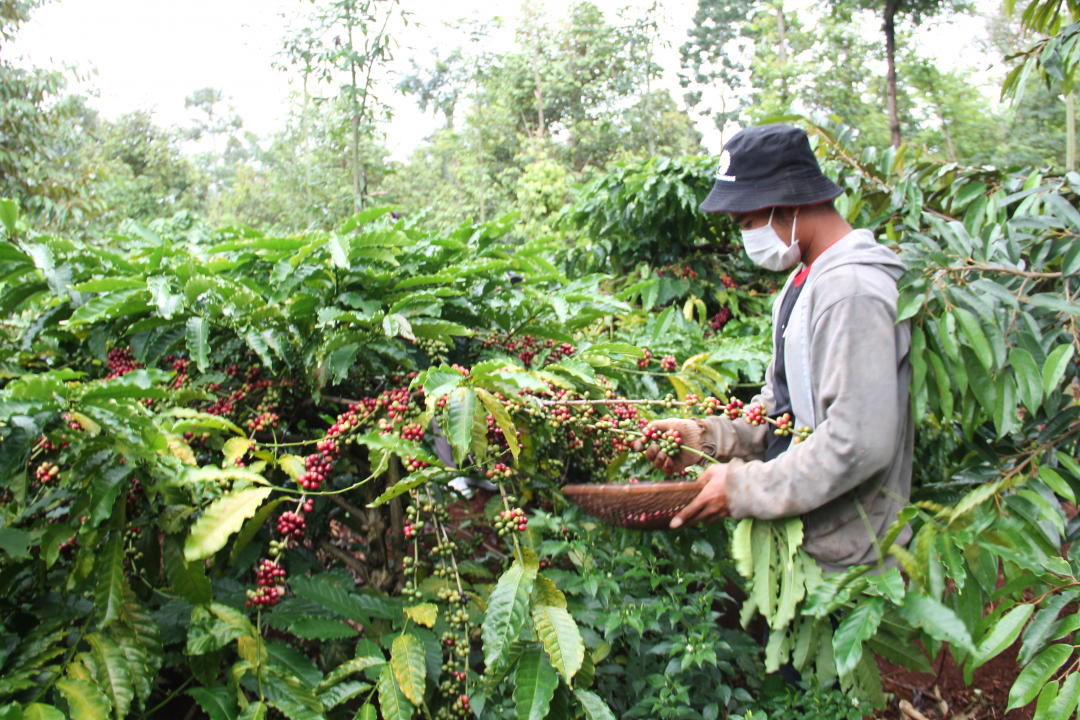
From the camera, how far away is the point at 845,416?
1.32 meters

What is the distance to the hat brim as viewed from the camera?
1.54 meters

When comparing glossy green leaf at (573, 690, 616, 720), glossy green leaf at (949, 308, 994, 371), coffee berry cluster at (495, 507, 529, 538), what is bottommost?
glossy green leaf at (573, 690, 616, 720)

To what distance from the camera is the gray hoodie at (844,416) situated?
52.2 inches

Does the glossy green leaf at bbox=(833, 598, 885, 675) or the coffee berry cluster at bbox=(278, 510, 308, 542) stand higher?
the coffee berry cluster at bbox=(278, 510, 308, 542)

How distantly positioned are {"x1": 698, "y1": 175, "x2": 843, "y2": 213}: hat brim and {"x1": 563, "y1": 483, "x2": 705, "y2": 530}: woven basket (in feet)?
2.03

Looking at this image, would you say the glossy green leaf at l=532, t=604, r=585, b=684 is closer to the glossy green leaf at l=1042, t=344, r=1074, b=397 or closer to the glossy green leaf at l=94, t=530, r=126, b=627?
the glossy green leaf at l=94, t=530, r=126, b=627

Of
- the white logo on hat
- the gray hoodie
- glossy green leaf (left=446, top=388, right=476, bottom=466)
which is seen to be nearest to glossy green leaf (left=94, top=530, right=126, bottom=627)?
glossy green leaf (left=446, top=388, right=476, bottom=466)

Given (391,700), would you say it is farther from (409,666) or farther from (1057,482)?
(1057,482)

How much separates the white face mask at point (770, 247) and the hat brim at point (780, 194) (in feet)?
0.22

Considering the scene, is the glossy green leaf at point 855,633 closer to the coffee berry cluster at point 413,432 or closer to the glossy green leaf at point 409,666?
the glossy green leaf at point 409,666

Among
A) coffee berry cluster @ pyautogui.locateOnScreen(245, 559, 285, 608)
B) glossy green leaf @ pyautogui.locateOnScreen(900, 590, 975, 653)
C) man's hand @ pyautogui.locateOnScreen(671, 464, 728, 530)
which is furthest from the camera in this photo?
man's hand @ pyautogui.locateOnScreen(671, 464, 728, 530)

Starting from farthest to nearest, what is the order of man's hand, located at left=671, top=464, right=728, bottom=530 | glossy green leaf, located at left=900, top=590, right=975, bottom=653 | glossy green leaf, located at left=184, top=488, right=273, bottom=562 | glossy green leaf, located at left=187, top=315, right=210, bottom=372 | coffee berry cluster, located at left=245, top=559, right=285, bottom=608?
glossy green leaf, located at left=187, top=315, right=210, bottom=372
man's hand, located at left=671, top=464, right=728, bottom=530
coffee berry cluster, located at left=245, top=559, right=285, bottom=608
glossy green leaf, located at left=184, top=488, right=273, bottom=562
glossy green leaf, located at left=900, top=590, right=975, bottom=653

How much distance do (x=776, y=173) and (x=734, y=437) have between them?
622 millimetres

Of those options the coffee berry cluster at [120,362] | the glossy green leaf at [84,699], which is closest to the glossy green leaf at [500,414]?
the glossy green leaf at [84,699]
